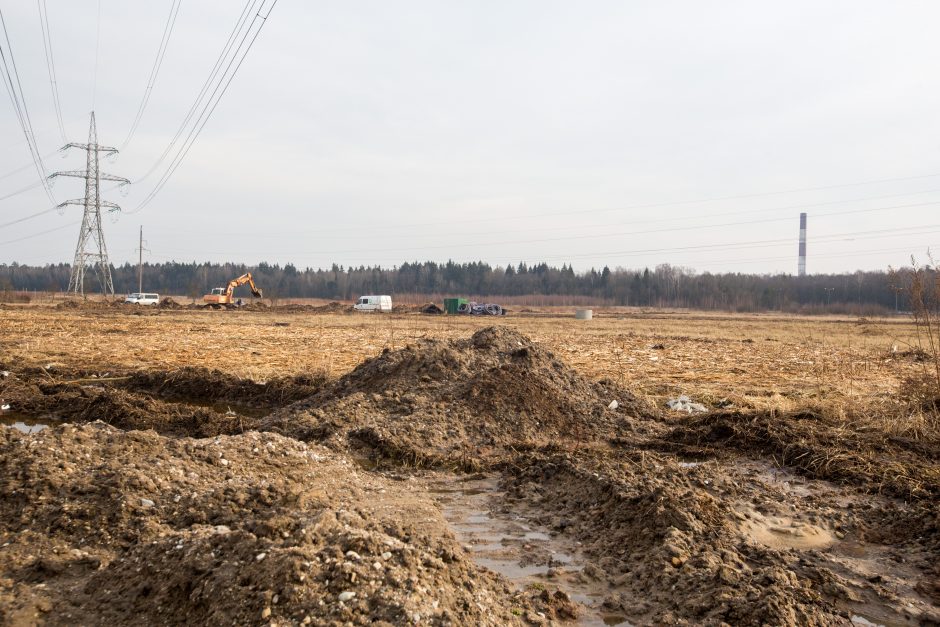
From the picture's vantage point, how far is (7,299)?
197ft

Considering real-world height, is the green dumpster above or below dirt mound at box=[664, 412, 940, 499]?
above

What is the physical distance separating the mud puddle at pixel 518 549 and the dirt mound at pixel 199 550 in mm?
368

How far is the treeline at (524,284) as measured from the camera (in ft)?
315

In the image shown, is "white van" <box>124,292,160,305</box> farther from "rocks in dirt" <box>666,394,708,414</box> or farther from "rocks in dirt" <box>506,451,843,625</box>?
"rocks in dirt" <box>506,451,843,625</box>

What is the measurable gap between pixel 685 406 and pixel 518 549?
24.8ft

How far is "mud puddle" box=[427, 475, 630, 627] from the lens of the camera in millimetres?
4656

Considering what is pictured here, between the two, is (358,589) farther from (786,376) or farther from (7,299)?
(7,299)

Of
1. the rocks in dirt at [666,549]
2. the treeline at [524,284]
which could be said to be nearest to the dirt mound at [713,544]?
the rocks in dirt at [666,549]

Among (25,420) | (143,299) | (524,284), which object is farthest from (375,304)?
(524,284)

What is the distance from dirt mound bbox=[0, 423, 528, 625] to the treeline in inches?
3013

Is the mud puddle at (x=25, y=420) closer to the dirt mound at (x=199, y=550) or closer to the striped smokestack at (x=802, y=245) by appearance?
the dirt mound at (x=199, y=550)

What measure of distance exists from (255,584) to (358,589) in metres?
0.56

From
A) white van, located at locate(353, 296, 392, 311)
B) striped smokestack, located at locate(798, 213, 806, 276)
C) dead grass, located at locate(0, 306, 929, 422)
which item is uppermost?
striped smokestack, located at locate(798, 213, 806, 276)

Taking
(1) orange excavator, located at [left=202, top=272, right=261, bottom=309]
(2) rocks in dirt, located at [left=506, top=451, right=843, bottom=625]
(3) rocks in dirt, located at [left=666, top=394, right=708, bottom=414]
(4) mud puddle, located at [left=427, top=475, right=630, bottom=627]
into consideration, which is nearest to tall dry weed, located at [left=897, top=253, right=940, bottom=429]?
(3) rocks in dirt, located at [left=666, top=394, right=708, bottom=414]
